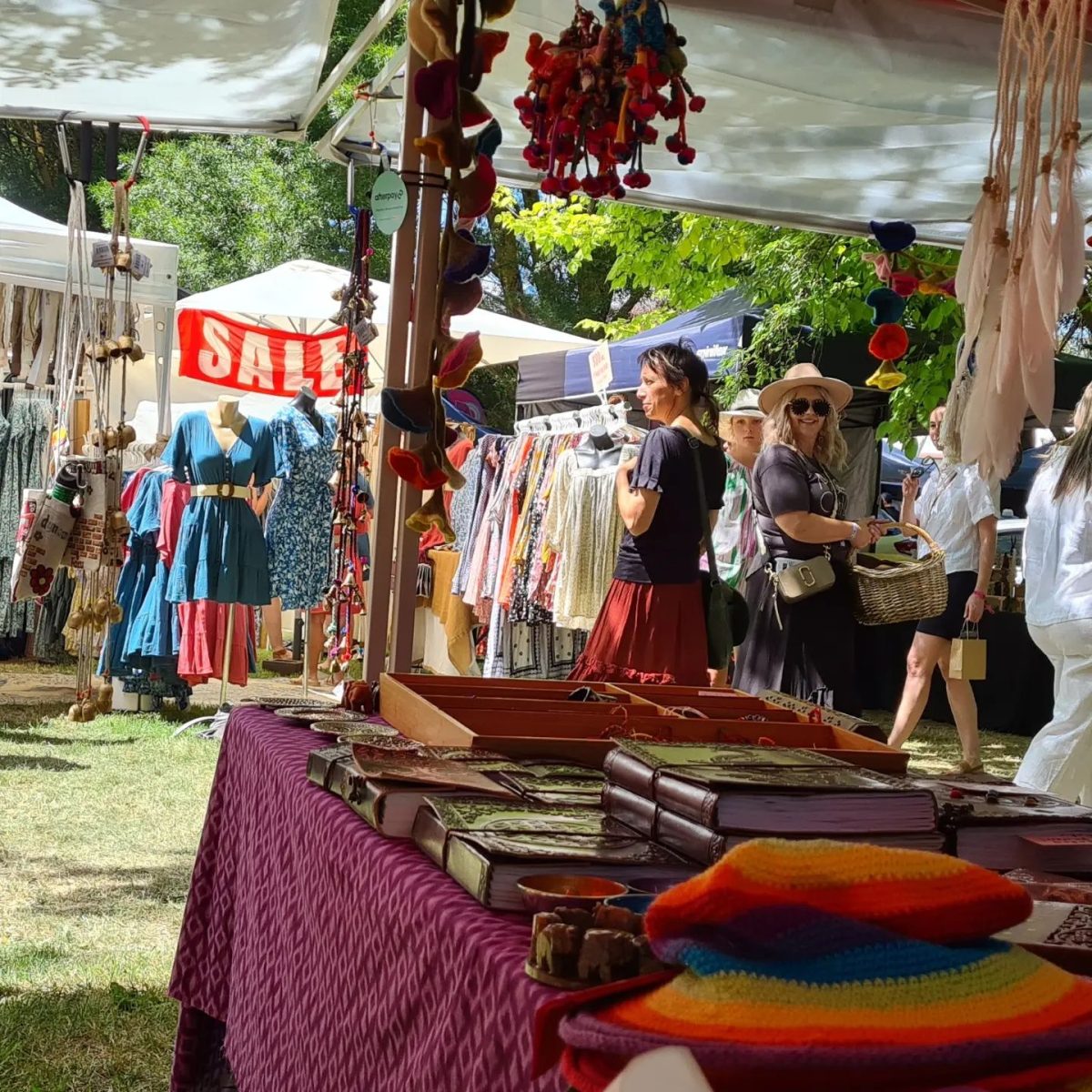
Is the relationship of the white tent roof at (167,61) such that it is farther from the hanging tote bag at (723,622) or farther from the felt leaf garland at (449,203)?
the hanging tote bag at (723,622)

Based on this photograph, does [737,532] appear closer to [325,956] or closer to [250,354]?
[250,354]

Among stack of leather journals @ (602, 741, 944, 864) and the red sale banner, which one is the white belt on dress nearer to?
the red sale banner

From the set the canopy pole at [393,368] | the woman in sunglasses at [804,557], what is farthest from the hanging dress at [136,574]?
the canopy pole at [393,368]

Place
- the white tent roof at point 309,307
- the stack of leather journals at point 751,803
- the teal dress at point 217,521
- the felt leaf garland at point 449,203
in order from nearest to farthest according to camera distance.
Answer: the stack of leather journals at point 751,803
the felt leaf garland at point 449,203
the teal dress at point 217,521
the white tent roof at point 309,307

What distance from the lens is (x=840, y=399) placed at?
4305mm

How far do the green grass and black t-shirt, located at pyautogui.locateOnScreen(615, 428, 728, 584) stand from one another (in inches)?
64.9

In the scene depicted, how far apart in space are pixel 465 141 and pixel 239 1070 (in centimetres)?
131

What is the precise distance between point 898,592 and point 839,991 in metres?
3.33

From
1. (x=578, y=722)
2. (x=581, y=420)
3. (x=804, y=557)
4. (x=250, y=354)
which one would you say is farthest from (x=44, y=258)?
(x=578, y=722)

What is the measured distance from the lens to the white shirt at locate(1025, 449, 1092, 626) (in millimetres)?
3791

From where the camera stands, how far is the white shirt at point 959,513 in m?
6.27

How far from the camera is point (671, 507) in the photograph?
12.2ft

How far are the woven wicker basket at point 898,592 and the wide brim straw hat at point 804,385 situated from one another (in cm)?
57

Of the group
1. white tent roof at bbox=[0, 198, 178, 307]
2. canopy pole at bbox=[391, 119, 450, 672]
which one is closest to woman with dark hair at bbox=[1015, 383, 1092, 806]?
canopy pole at bbox=[391, 119, 450, 672]
